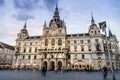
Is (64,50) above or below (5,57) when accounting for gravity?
above

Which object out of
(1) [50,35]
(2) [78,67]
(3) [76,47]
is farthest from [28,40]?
(2) [78,67]

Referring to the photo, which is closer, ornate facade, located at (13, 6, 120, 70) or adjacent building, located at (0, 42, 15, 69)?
ornate facade, located at (13, 6, 120, 70)

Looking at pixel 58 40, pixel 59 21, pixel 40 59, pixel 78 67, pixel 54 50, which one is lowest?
pixel 78 67

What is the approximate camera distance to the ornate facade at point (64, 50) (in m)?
55.3

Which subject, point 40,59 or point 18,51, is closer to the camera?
point 40,59

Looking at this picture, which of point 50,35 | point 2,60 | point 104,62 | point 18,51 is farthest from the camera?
point 2,60

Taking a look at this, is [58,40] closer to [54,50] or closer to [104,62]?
[54,50]

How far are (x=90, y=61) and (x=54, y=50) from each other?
1875cm

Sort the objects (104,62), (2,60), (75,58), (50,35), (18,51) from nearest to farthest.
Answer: (104,62) → (75,58) → (50,35) → (18,51) → (2,60)

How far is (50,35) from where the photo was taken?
6188cm

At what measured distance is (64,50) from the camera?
54.9m

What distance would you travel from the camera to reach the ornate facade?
55.3 meters

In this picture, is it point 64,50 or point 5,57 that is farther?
point 5,57

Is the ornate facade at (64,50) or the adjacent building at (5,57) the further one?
the adjacent building at (5,57)
